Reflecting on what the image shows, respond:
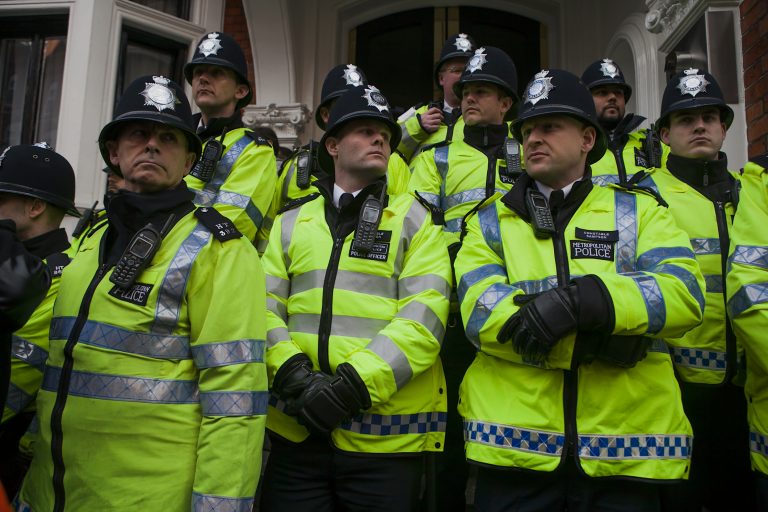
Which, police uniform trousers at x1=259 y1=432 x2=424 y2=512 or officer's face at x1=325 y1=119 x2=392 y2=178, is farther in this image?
officer's face at x1=325 y1=119 x2=392 y2=178

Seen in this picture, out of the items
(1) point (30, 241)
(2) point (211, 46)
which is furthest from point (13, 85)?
(1) point (30, 241)

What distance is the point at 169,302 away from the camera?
2143 mm

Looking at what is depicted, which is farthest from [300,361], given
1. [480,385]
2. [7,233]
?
[7,233]

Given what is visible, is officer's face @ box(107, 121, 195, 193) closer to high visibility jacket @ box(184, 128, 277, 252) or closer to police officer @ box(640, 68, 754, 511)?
high visibility jacket @ box(184, 128, 277, 252)

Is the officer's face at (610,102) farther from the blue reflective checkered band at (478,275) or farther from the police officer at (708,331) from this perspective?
the blue reflective checkered band at (478,275)

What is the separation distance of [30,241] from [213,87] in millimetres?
1520

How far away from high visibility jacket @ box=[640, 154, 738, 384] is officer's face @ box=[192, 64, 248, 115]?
2426 millimetres

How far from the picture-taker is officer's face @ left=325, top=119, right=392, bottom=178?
294cm

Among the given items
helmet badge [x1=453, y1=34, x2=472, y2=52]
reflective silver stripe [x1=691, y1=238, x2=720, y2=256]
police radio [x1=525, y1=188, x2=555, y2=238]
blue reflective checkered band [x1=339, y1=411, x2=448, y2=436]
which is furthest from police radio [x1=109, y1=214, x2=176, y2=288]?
helmet badge [x1=453, y1=34, x2=472, y2=52]

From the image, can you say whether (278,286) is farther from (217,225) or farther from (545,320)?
(545,320)

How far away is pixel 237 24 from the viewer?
26.7ft

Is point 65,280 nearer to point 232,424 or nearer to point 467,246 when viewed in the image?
point 232,424

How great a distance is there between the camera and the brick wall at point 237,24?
8094mm

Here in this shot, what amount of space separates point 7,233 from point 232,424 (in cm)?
87
